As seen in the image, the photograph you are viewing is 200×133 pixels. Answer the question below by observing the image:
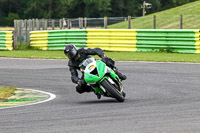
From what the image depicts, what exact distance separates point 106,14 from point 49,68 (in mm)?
83186

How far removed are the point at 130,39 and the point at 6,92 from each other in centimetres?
1288

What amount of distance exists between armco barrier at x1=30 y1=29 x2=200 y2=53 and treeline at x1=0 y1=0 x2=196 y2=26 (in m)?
70.1

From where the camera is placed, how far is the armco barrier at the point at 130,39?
896 inches

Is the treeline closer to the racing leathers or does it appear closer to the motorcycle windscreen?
the racing leathers

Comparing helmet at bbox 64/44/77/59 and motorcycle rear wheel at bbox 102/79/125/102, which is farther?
helmet at bbox 64/44/77/59

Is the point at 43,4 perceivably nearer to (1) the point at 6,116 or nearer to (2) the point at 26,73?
(2) the point at 26,73

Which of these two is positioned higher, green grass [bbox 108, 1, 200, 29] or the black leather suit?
green grass [bbox 108, 1, 200, 29]

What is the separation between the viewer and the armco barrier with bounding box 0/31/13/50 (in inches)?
1134

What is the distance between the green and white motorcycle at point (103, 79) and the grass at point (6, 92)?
7.36ft

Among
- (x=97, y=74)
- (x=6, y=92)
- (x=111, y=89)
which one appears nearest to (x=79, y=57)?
(x=97, y=74)

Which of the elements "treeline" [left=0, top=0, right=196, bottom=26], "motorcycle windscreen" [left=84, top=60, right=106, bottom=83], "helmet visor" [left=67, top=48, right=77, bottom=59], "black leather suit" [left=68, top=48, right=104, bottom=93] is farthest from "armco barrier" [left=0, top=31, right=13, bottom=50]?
"treeline" [left=0, top=0, right=196, bottom=26]

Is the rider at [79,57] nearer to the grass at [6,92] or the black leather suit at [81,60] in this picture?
the black leather suit at [81,60]

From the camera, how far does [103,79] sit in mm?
9844

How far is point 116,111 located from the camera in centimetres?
871
